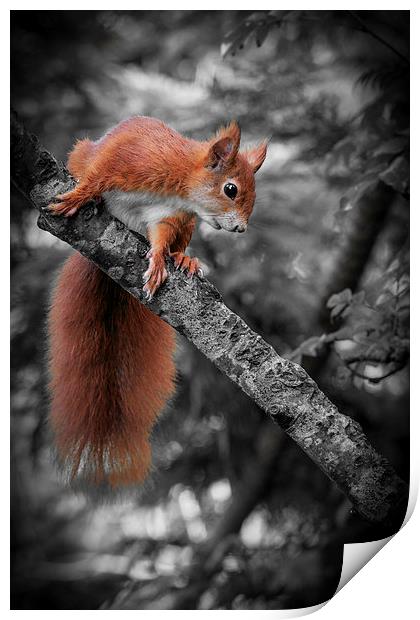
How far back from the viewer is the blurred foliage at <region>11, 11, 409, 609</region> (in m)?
1.67

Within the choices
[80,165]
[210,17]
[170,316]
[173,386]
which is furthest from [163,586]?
[210,17]

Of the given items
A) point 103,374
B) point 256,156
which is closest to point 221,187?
point 256,156

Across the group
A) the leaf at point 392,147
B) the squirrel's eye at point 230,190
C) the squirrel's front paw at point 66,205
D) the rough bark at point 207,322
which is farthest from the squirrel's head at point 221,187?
the leaf at point 392,147

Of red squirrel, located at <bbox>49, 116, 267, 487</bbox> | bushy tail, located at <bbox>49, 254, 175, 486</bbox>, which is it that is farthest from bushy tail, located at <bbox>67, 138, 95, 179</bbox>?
bushy tail, located at <bbox>49, 254, 175, 486</bbox>

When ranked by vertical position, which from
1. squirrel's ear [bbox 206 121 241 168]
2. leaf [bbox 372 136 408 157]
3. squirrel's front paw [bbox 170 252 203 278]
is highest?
leaf [bbox 372 136 408 157]

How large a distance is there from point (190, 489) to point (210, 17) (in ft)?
3.39

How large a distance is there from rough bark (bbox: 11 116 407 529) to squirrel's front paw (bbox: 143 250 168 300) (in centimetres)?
1

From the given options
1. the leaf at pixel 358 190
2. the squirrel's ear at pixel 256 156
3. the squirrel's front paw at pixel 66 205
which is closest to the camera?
the squirrel's front paw at pixel 66 205

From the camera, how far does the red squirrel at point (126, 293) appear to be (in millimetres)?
1553

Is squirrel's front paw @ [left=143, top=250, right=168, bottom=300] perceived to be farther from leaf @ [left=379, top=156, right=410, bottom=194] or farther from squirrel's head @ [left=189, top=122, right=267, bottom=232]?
leaf @ [left=379, top=156, right=410, bottom=194]

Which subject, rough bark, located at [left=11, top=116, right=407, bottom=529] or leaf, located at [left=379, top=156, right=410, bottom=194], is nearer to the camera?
rough bark, located at [left=11, top=116, right=407, bottom=529]

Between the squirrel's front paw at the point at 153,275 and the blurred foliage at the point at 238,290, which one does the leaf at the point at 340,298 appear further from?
the squirrel's front paw at the point at 153,275

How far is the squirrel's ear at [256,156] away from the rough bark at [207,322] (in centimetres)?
28

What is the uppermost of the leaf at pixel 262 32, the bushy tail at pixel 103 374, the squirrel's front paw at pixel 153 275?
the leaf at pixel 262 32
